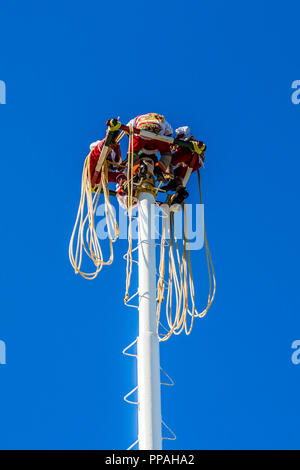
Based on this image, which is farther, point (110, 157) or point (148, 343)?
point (110, 157)

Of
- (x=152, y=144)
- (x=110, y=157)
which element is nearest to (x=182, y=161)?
(x=152, y=144)

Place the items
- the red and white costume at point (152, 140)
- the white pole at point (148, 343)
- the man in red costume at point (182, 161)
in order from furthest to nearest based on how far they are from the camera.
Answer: the man in red costume at point (182, 161), the red and white costume at point (152, 140), the white pole at point (148, 343)

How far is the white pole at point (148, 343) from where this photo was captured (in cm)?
830

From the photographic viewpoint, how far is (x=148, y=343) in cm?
886

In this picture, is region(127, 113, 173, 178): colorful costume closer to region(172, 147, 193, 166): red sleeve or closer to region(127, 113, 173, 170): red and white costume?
region(127, 113, 173, 170): red and white costume

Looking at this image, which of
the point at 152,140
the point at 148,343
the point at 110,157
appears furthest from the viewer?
the point at 110,157

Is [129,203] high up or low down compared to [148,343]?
up

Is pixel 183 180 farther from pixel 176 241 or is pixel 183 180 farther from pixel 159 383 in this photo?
pixel 159 383

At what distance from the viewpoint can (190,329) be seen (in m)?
10.3

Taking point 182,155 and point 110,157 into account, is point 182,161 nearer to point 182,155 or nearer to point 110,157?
point 182,155

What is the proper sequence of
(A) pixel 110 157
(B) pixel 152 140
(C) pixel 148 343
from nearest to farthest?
1. (C) pixel 148 343
2. (B) pixel 152 140
3. (A) pixel 110 157

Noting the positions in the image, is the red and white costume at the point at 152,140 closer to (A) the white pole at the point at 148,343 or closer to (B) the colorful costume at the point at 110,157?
(B) the colorful costume at the point at 110,157
